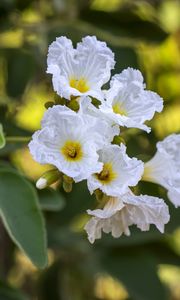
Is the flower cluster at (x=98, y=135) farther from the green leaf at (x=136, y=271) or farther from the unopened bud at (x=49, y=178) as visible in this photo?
the green leaf at (x=136, y=271)

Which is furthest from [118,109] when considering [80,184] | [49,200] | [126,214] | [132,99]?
[80,184]

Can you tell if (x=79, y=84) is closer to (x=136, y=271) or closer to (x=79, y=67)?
(x=79, y=67)

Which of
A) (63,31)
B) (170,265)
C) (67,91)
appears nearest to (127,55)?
(63,31)

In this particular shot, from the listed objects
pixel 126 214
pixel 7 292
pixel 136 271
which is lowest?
pixel 136 271

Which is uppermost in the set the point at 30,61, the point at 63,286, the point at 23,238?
the point at 23,238

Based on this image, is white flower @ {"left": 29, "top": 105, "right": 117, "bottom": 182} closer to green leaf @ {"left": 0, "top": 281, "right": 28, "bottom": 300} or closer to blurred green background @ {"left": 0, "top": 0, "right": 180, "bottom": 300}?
green leaf @ {"left": 0, "top": 281, "right": 28, "bottom": 300}

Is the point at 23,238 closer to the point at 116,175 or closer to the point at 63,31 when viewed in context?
the point at 116,175
